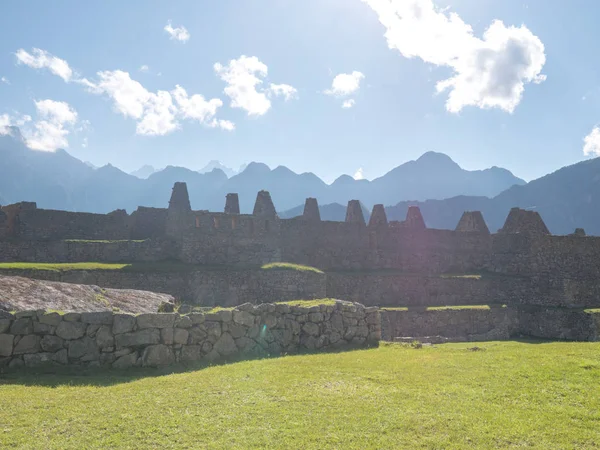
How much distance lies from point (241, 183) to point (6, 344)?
16659 centimetres

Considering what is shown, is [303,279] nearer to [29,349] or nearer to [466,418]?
[29,349]

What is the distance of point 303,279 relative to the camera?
23703 mm

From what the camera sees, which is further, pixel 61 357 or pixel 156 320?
pixel 156 320

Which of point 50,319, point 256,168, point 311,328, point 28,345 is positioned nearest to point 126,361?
point 50,319

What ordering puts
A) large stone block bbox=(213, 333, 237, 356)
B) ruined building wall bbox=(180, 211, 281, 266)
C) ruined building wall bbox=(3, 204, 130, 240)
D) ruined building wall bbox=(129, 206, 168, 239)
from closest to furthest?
large stone block bbox=(213, 333, 237, 356) < ruined building wall bbox=(3, 204, 130, 240) < ruined building wall bbox=(180, 211, 281, 266) < ruined building wall bbox=(129, 206, 168, 239)

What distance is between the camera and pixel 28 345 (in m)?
8.33

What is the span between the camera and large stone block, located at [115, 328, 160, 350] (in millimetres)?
8961

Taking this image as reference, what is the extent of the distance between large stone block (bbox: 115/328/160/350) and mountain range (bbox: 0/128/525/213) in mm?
147617

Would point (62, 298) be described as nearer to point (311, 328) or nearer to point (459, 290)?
point (311, 328)

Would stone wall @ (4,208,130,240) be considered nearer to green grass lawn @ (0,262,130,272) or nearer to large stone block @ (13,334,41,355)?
green grass lawn @ (0,262,130,272)

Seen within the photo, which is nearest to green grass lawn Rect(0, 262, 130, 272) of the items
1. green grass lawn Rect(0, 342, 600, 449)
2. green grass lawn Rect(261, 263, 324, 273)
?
green grass lawn Rect(261, 263, 324, 273)

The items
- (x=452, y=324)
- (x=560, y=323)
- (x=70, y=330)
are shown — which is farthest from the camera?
(x=560, y=323)

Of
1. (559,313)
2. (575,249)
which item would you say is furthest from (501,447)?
(575,249)

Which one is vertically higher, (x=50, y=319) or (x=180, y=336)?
(x=50, y=319)
